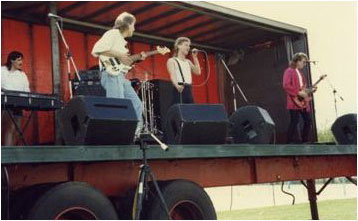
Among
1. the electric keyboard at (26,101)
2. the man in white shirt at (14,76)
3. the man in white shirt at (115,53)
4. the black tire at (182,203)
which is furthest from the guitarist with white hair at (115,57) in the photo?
the man in white shirt at (14,76)

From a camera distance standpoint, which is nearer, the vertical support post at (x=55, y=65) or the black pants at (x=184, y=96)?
the black pants at (x=184, y=96)

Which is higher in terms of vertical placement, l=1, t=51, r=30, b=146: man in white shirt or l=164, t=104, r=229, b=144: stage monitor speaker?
l=1, t=51, r=30, b=146: man in white shirt

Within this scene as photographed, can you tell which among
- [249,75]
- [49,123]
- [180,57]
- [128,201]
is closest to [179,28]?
[249,75]

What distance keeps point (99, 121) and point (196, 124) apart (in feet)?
3.56

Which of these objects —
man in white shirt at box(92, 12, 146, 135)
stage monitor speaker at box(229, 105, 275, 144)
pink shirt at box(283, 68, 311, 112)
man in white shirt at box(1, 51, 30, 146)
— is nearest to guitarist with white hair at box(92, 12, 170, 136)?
man in white shirt at box(92, 12, 146, 135)

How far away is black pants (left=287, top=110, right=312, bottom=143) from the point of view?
26.1 ft

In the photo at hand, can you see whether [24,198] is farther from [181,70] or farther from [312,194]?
[312,194]

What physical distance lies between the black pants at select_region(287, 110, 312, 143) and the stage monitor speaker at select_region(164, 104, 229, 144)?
11.1 ft

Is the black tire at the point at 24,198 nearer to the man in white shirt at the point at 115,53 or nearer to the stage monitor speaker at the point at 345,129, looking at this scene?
the man in white shirt at the point at 115,53

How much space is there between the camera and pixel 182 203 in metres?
4.09

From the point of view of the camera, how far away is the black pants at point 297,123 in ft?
26.1

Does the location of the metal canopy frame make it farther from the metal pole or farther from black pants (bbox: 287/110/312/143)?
black pants (bbox: 287/110/312/143)

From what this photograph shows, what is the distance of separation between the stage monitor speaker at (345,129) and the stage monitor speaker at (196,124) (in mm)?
2984

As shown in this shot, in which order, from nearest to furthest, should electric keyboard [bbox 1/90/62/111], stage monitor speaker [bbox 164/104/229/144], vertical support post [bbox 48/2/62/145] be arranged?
stage monitor speaker [bbox 164/104/229/144], electric keyboard [bbox 1/90/62/111], vertical support post [bbox 48/2/62/145]
